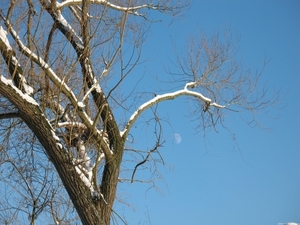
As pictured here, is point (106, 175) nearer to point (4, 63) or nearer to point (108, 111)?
point (108, 111)

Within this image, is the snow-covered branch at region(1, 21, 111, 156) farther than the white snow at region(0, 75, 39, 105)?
Yes

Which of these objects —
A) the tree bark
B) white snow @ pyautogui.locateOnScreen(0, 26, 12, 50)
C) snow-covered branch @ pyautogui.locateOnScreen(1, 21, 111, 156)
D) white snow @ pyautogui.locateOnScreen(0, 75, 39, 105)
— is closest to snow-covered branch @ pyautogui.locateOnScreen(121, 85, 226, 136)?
snow-covered branch @ pyautogui.locateOnScreen(1, 21, 111, 156)

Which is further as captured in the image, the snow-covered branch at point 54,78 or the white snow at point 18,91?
the snow-covered branch at point 54,78

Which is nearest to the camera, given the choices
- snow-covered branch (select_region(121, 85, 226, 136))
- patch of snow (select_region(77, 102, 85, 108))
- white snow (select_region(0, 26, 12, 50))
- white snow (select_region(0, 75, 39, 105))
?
white snow (select_region(0, 75, 39, 105))

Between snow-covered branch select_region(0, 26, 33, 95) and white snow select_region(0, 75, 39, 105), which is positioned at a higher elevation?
snow-covered branch select_region(0, 26, 33, 95)

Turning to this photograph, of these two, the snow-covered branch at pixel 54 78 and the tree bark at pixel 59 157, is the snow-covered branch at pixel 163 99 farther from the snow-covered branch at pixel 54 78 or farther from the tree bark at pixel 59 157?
the tree bark at pixel 59 157

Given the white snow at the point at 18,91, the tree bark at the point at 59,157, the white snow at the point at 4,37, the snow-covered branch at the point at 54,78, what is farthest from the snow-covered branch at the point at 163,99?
the white snow at the point at 4,37

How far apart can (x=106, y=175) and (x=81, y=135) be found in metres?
0.43

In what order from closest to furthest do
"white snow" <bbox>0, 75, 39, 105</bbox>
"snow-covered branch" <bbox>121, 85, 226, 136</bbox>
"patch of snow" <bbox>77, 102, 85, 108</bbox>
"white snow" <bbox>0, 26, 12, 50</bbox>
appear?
"white snow" <bbox>0, 75, 39, 105</bbox>, "white snow" <bbox>0, 26, 12, 50</bbox>, "patch of snow" <bbox>77, 102, 85, 108</bbox>, "snow-covered branch" <bbox>121, 85, 226, 136</bbox>

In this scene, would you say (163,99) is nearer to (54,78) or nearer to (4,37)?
(54,78)

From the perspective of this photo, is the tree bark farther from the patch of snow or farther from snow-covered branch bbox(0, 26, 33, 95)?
the patch of snow

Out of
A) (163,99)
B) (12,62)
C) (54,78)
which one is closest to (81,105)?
(54,78)

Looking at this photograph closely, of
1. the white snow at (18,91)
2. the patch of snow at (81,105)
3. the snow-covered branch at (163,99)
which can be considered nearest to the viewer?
the white snow at (18,91)

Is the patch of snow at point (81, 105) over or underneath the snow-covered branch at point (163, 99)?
underneath
